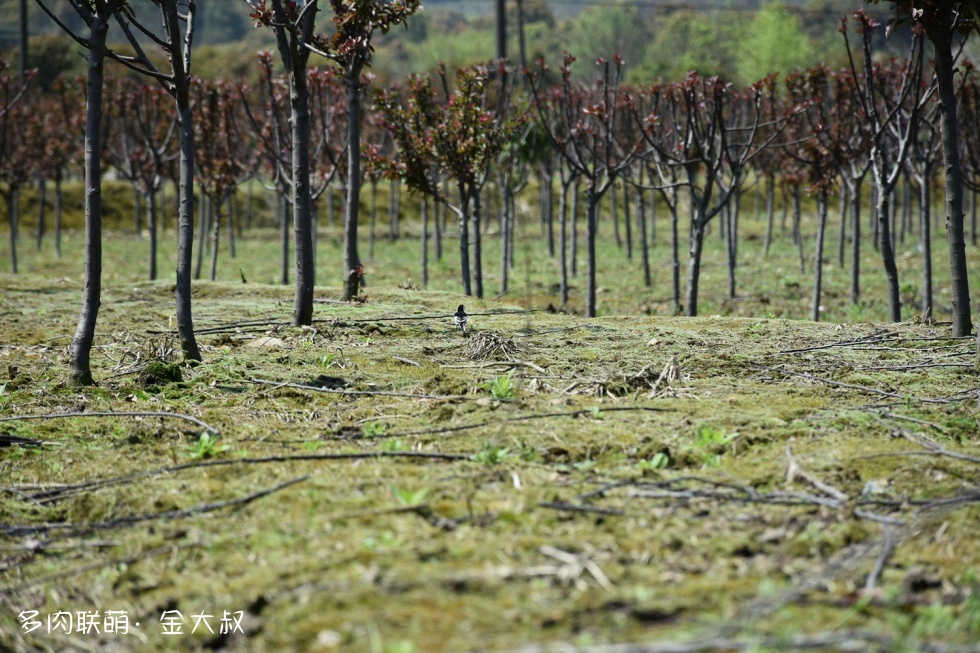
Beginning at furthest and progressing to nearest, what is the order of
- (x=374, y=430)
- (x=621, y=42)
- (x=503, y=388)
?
(x=621, y=42) < (x=503, y=388) < (x=374, y=430)

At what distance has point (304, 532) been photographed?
11.4 ft

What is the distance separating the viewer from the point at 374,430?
16.3 ft

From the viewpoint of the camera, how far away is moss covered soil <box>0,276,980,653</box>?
9.09ft

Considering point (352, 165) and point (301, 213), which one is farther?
point (352, 165)

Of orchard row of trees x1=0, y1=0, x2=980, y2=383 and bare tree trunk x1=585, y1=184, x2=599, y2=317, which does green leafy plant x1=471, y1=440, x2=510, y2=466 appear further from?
bare tree trunk x1=585, y1=184, x2=599, y2=317

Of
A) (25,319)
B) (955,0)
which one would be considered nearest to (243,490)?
(955,0)

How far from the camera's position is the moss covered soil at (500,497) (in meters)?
2.77

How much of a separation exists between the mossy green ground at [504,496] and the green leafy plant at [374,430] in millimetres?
23

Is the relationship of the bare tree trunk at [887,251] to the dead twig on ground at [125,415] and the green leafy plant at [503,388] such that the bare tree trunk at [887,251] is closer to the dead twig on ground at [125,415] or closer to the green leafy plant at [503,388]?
the green leafy plant at [503,388]

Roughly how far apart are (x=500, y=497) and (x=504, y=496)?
20 millimetres

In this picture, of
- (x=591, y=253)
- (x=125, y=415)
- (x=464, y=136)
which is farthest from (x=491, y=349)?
(x=464, y=136)

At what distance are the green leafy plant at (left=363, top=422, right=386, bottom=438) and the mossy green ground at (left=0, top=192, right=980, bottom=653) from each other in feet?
0.07

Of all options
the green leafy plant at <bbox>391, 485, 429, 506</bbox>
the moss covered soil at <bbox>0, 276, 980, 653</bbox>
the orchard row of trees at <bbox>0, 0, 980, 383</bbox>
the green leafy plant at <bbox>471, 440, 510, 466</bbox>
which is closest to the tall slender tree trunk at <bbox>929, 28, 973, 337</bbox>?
the orchard row of trees at <bbox>0, 0, 980, 383</bbox>

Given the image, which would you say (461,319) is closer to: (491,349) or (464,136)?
(491,349)
